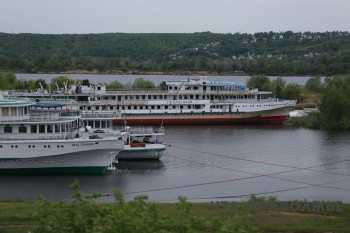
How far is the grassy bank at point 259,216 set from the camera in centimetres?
2505

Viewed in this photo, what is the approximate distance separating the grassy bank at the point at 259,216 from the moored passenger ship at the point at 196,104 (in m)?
48.8

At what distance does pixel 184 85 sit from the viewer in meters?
81.7

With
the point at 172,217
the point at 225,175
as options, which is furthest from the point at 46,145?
the point at 172,217

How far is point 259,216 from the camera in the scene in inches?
1078

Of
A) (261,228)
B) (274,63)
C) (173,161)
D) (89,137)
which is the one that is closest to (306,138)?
(173,161)

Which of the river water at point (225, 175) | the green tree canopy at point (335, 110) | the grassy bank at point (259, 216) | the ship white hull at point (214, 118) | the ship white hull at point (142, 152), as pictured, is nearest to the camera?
the grassy bank at point (259, 216)

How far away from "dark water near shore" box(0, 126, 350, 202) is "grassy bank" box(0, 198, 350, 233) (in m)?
7.35

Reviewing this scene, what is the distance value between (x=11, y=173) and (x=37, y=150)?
2170 millimetres

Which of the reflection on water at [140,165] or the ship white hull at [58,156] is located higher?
the ship white hull at [58,156]

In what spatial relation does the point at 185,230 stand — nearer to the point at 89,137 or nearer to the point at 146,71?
the point at 89,137

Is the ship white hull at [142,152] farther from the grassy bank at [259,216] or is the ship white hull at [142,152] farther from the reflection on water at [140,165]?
the grassy bank at [259,216]

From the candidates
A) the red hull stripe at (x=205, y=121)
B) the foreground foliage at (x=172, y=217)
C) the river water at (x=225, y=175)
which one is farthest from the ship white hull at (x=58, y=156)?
the red hull stripe at (x=205, y=121)

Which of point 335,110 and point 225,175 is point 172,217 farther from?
point 335,110

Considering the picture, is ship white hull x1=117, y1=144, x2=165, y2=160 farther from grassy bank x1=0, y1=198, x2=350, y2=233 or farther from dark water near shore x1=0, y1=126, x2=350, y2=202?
grassy bank x1=0, y1=198, x2=350, y2=233
